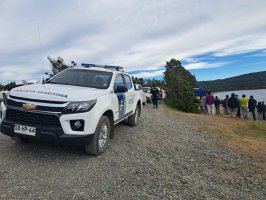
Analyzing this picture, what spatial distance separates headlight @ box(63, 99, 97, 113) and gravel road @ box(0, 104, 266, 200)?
1.07 meters

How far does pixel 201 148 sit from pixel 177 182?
7.88ft

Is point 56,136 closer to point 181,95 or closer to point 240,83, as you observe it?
point 181,95

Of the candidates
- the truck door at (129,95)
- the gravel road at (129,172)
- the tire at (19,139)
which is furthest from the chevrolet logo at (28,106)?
the truck door at (129,95)

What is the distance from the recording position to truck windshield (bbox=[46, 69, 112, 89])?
5.74m

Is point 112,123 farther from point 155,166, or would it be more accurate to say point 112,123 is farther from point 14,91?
point 14,91

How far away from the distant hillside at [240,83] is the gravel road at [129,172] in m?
94.0

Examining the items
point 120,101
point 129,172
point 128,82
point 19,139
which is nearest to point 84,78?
point 120,101

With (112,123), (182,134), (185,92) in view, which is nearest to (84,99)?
(112,123)

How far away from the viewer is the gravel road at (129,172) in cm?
370

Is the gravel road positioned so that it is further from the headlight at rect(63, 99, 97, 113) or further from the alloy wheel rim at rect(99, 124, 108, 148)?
the headlight at rect(63, 99, 97, 113)

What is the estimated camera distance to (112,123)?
5.59 metres

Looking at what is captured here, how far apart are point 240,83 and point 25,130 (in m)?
113

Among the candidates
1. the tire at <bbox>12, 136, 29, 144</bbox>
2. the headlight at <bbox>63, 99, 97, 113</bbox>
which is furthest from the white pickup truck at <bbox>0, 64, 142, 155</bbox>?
the tire at <bbox>12, 136, 29, 144</bbox>

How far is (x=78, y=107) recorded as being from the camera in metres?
4.39
